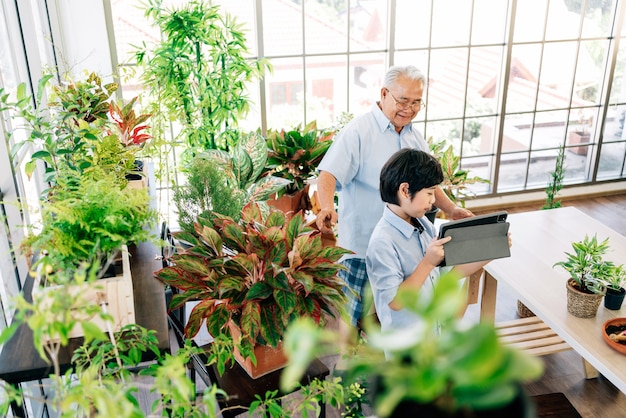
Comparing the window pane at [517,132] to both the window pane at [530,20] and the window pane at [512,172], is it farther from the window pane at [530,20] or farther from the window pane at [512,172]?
the window pane at [530,20]

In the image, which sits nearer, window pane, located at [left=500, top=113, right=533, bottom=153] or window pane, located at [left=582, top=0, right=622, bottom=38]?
window pane, located at [left=582, top=0, right=622, bottom=38]

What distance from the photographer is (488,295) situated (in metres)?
3.59

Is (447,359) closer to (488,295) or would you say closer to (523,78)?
(488,295)

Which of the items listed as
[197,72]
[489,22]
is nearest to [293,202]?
[197,72]

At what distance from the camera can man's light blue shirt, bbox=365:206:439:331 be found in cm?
221

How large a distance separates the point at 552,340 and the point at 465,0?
336cm

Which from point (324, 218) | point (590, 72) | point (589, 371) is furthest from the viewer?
point (590, 72)

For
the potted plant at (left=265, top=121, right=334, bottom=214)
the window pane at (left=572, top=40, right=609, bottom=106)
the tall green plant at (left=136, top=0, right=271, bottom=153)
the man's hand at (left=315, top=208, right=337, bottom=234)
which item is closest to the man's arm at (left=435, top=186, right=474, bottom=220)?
the man's hand at (left=315, top=208, right=337, bottom=234)

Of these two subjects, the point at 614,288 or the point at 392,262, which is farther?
the point at 614,288

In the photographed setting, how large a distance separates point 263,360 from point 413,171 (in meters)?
0.87

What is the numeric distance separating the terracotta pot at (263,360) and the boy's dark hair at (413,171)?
0.75 meters

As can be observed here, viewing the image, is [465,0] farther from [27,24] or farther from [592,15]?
[27,24]

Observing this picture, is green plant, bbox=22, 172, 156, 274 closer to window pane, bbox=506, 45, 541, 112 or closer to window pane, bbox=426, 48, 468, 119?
window pane, bbox=426, 48, 468, 119

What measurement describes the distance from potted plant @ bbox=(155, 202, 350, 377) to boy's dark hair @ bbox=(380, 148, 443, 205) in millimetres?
444
